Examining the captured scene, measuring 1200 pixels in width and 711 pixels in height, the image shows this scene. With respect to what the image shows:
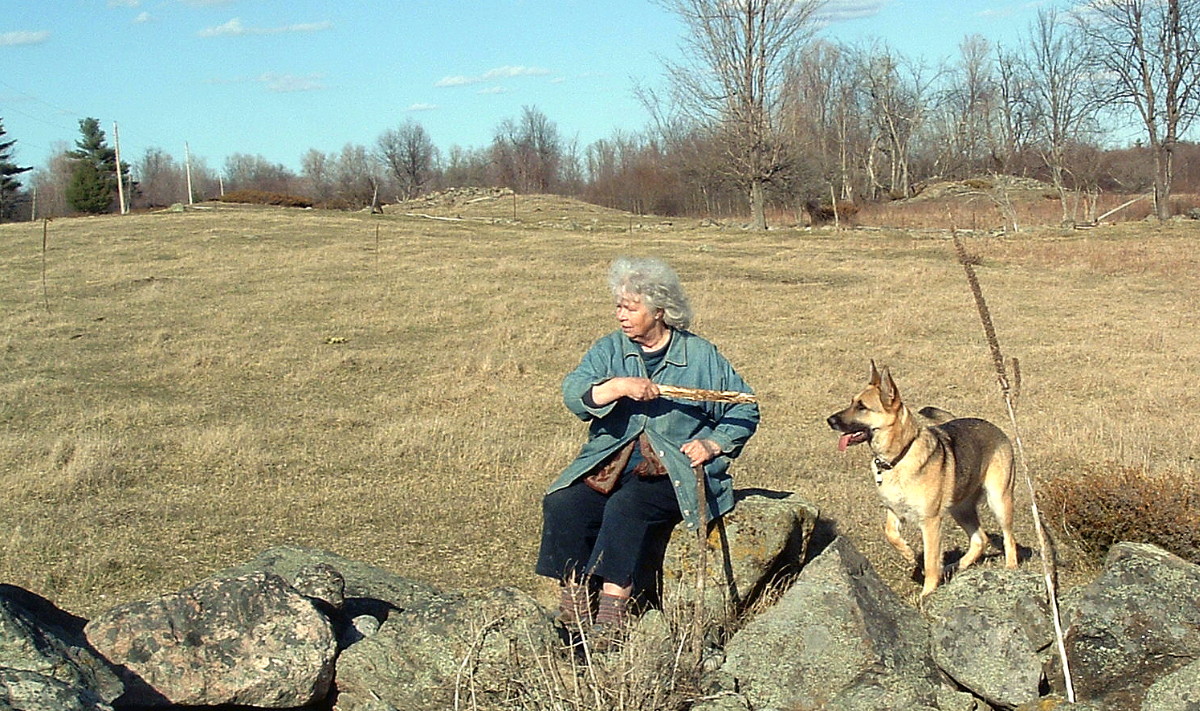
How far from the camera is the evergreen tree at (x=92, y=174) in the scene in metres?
61.6

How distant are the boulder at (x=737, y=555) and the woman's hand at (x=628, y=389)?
2.22 feet

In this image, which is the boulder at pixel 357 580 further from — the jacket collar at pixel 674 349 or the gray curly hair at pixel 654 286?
the gray curly hair at pixel 654 286

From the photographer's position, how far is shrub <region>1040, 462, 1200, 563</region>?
5898mm

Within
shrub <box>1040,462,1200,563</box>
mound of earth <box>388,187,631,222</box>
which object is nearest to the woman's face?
shrub <box>1040,462,1200,563</box>

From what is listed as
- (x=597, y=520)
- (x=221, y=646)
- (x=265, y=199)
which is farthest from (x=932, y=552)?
(x=265, y=199)

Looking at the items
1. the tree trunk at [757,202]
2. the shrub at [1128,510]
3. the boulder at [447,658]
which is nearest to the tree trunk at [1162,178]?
the tree trunk at [757,202]

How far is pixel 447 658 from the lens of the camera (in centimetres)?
417

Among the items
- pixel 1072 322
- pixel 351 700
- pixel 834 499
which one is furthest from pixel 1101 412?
pixel 351 700

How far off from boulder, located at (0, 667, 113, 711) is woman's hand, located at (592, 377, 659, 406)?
7.53 ft

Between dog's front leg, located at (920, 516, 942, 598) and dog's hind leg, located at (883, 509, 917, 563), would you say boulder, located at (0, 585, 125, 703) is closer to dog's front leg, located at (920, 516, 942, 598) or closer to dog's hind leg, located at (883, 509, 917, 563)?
dog's front leg, located at (920, 516, 942, 598)

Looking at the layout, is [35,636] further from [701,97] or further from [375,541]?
[701,97]

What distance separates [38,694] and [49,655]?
1.41 ft

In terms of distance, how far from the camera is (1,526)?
7.04m

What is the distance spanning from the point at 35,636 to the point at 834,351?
40.6ft
